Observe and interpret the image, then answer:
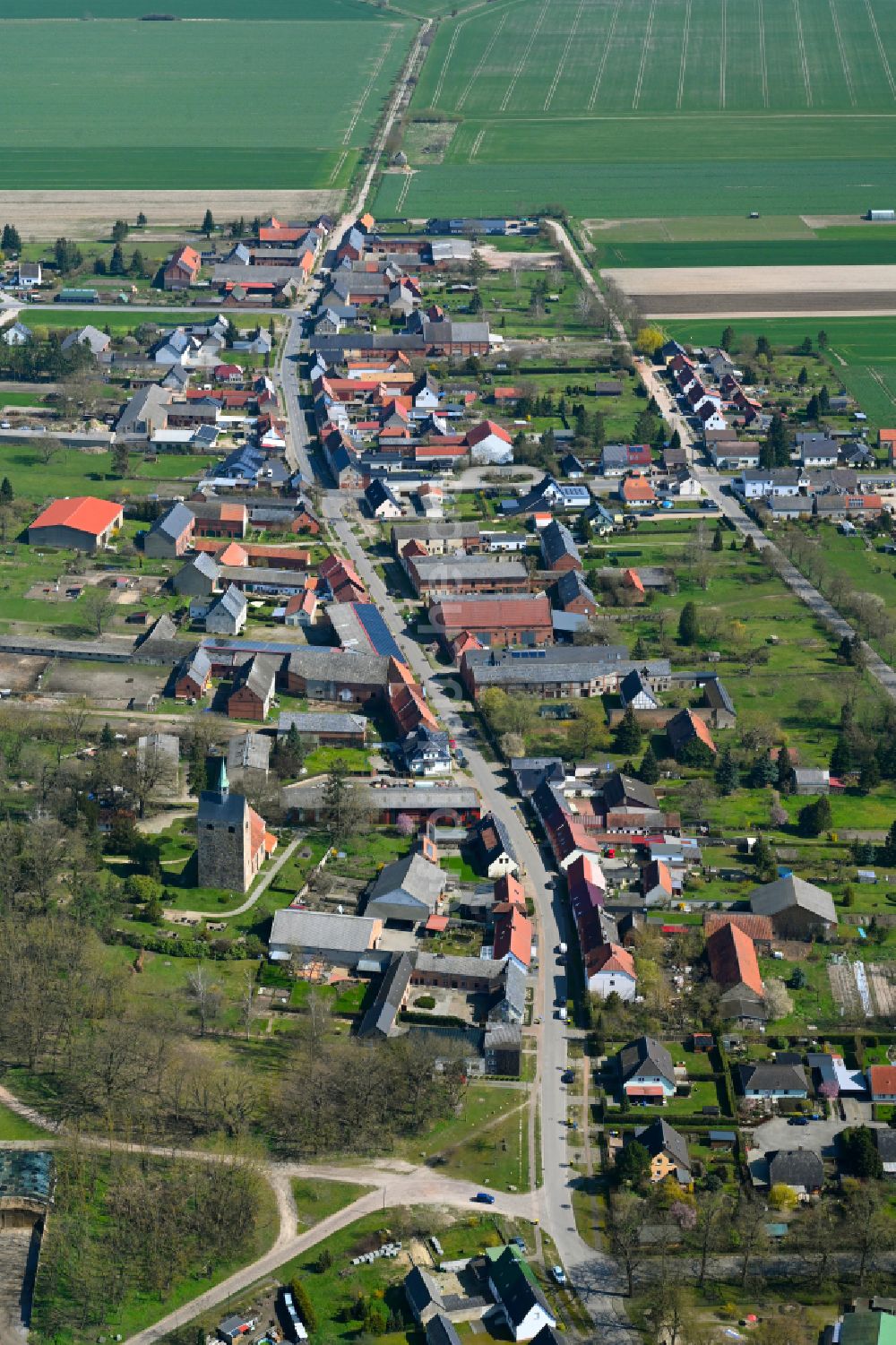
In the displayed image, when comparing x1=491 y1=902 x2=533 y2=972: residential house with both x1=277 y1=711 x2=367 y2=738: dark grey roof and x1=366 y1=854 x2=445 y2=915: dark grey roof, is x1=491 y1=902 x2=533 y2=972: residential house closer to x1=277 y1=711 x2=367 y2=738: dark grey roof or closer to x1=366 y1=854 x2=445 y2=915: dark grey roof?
x1=366 y1=854 x2=445 y2=915: dark grey roof

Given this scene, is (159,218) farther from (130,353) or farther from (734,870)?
(734,870)

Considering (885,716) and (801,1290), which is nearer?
(801,1290)

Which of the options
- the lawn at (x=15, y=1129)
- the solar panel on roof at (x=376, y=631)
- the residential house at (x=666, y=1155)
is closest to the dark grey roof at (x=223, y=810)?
the lawn at (x=15, y=1129)

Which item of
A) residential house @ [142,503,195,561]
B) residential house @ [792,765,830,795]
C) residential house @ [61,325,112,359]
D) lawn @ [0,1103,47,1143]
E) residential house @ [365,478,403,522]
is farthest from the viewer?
residential house @ [61,325,112,359]

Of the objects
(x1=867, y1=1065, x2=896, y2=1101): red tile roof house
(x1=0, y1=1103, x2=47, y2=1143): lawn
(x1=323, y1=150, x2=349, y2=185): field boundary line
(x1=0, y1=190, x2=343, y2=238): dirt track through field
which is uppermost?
(x1=323, y1=150, x2=349, y2=185): field boundary line

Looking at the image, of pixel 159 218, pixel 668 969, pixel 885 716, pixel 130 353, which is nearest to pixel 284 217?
pixel 159 218

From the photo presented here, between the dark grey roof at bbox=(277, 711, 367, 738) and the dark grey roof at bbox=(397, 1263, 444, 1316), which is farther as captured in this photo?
the dark grey roof at bbox=(277, 711, 367, 738)

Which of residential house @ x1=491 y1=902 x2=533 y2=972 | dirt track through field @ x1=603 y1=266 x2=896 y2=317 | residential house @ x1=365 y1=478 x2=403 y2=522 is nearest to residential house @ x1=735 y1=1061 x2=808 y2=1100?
residential house @ x1=491 y1=902 x2=533 y2=972
